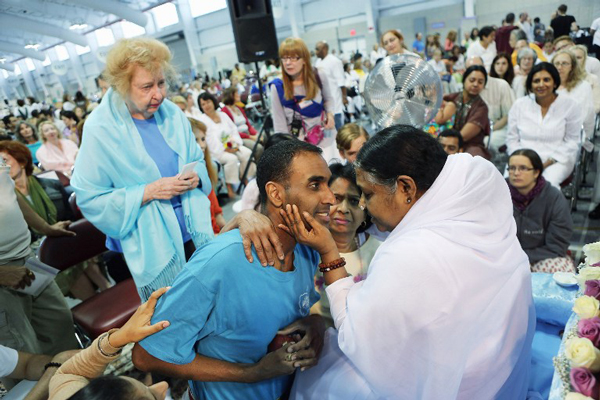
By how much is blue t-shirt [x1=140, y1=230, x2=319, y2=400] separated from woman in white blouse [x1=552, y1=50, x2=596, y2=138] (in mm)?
3968

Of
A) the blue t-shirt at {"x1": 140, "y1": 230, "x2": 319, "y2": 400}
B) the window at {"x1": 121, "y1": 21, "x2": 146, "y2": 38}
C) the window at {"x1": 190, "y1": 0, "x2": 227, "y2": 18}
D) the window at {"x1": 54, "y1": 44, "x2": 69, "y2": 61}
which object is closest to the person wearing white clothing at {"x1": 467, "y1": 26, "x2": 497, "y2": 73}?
the blue t-shirt at {"x1": 140, "y1": 230, "x2": 319, "y2": 400}

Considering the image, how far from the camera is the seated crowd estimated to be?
1.19 meters

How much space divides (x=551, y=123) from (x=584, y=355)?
327 cm

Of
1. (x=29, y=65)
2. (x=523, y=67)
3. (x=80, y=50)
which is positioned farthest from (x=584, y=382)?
(x=29, y=65)

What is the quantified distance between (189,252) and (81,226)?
94 centimetres

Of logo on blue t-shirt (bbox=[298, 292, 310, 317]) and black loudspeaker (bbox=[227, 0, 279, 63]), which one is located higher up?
black loudspeaker (bbox=[227, 0, 279, 63])

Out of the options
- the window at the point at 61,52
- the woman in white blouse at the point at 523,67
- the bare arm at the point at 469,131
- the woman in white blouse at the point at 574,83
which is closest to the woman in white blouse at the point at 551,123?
the bare arm at the point at 469,131

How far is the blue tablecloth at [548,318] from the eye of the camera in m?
1.77

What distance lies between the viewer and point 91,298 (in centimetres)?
244

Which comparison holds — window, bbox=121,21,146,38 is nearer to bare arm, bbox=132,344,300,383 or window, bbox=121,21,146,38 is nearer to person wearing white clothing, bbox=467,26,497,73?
person wearing white clothing, bbox=467,26,497,73

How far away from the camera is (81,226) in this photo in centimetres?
269

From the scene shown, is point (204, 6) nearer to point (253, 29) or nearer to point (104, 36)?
point (104, 36)

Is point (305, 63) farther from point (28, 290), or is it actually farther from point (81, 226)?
point (28, 290)

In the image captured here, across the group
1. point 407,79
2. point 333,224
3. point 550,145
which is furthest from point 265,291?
→ point 550,145
